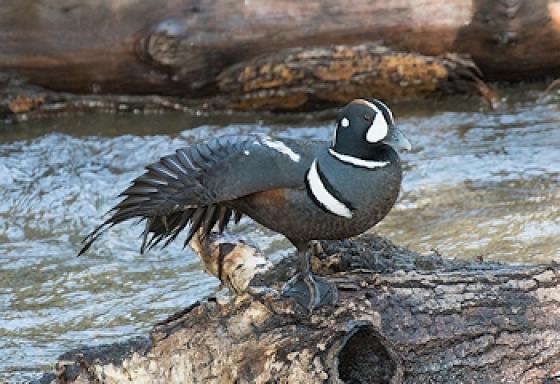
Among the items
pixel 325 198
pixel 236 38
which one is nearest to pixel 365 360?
pixel 325 198

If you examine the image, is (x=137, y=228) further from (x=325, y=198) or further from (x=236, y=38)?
(x=325, y=198)

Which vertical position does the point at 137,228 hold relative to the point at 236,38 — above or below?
below

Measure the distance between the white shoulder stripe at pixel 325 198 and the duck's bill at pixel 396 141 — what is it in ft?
0.79

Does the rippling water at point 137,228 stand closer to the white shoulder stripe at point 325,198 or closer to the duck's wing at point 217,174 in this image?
the duck's wing at point 217,174

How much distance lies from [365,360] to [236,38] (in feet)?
12.7

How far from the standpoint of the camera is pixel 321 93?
6648 mm

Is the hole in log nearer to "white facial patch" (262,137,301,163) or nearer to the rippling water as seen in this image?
"white facial patch" (262,137,301,163)

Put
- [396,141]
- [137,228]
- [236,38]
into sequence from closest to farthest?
1. [396,141]
2. [137,228]
3. [236,38]

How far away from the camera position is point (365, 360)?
2936 millimetres

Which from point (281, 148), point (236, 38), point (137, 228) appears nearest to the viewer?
point (281, 148)

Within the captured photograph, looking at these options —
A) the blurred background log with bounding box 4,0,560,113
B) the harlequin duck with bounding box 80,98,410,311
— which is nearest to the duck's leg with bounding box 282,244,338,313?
the harlequin duck with bounding box 80,98,410,311

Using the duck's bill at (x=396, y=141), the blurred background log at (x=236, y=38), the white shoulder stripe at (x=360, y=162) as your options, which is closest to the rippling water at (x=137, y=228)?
the blurred background log at (x=236, y=38)

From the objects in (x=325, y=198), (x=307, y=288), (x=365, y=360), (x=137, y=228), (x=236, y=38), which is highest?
(x=325, y=198)

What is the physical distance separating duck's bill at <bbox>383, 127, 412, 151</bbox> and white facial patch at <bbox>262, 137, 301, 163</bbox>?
289mm
